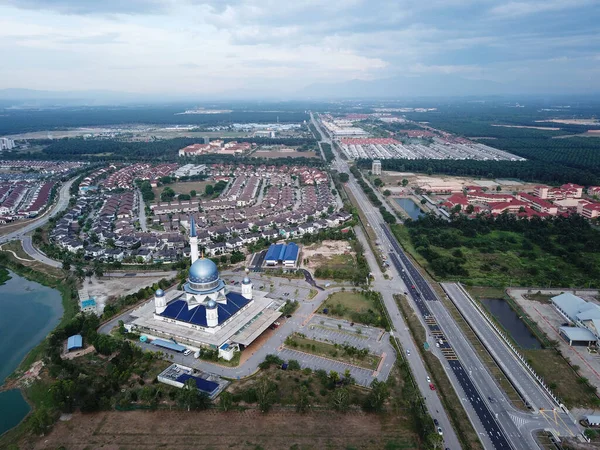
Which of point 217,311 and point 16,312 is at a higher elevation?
point 217,311

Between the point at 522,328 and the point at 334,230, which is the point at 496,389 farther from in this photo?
the point at 334,230

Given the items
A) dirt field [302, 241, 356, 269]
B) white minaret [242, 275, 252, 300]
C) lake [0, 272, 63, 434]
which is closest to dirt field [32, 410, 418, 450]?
lake [0, 272, 63, 434]

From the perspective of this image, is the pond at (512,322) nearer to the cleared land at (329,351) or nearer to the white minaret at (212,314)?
the cleared land at (329,351)

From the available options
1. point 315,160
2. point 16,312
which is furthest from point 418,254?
point 315,160

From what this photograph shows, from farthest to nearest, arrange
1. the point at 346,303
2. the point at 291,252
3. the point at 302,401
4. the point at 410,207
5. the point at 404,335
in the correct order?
1. the point at 410,207
2. the point at 291,252
3. the point at 346,303
4. the point at 404,335
5. the point at 302,401

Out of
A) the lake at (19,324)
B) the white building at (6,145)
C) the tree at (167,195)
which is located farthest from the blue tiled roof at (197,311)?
the white building at (6,145)

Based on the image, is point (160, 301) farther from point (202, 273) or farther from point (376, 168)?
point (376, 168)

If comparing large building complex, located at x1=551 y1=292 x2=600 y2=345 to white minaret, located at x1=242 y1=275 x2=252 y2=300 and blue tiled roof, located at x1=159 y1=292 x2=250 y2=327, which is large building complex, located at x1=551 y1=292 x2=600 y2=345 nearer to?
white minaret, located at x1=242 y1=275 x2=252 y2=300

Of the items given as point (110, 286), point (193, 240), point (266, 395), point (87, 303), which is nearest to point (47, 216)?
point (110, 286)
